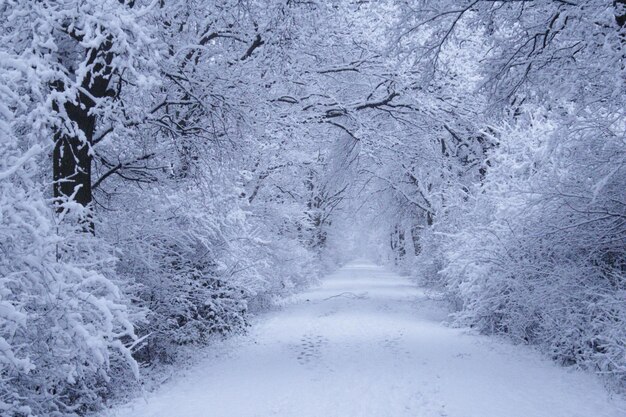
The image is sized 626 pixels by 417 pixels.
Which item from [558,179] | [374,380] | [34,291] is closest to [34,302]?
[34,291]

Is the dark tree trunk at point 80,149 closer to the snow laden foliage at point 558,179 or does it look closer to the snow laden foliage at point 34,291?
the snow laden foliage at point 34,291

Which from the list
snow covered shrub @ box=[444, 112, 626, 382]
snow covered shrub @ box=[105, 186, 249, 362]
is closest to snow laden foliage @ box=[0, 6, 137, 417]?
snow covered shrub @ box=[105, 186, 249, 362]

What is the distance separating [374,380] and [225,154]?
469cm

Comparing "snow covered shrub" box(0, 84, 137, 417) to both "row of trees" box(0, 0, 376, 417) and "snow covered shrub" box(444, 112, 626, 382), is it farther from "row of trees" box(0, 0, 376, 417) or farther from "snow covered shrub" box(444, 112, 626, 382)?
"snow covered shrub" box(444, 112, 626, 382)

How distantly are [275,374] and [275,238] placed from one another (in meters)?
11.9

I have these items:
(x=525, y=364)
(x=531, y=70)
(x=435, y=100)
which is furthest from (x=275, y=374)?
(x=435, y=100)

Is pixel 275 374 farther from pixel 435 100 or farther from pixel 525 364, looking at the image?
pixel 435 100

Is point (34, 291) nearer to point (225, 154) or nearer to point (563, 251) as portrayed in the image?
point (225, 154)

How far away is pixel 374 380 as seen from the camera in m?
8.65

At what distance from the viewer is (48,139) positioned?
5.14 metres

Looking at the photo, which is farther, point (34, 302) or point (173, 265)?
point (173, 265)

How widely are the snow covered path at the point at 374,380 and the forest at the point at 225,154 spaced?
595 mm

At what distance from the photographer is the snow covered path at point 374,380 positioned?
7016mm

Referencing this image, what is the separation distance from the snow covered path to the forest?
0.59 meters
